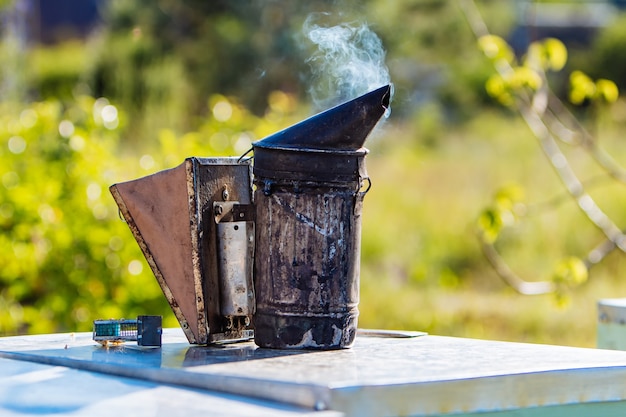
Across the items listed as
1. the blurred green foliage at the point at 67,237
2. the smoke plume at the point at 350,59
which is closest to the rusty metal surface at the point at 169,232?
the smoke plume at the point at 350,59

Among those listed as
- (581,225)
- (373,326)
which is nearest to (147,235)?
(373,326)

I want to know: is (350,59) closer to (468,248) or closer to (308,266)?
(308,266)

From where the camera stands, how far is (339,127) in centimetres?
282

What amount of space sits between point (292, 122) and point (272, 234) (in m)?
4.87

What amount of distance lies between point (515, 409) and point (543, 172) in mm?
10118

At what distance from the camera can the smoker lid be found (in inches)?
111

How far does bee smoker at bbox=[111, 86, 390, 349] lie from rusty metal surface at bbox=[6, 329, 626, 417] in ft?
0.30

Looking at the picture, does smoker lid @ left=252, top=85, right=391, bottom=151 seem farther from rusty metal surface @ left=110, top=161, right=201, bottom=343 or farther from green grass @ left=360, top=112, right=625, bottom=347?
green grass @ left=360, top=112, right=625, bottom=347

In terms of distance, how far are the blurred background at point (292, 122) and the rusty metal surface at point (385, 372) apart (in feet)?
3.27

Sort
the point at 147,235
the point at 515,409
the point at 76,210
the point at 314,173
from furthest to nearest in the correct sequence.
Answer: the point at 76,210
the point at 147,235
the point at 314,173
the point at 515,409

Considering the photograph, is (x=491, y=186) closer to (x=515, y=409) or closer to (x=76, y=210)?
(x=76, y=210)

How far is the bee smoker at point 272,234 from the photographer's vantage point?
2.82m

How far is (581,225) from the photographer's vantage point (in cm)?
1030

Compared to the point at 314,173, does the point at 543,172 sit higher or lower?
higher
